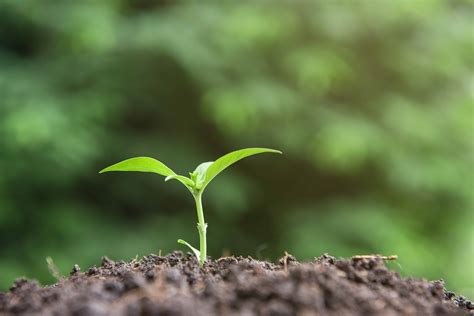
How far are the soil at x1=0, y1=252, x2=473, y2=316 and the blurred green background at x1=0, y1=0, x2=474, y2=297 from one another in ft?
12.0

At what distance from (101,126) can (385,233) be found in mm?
2758

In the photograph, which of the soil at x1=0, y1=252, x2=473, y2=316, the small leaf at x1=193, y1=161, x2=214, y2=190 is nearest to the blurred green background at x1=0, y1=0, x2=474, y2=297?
the small leaf at x1=193, y1=161, x2=214, y2=190

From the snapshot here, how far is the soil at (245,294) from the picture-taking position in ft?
2.87

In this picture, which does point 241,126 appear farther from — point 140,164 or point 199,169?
point 140,164

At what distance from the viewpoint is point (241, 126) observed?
5105 millimetres

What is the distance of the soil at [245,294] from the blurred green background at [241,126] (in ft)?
12.0

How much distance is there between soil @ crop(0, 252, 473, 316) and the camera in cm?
Answer: 88

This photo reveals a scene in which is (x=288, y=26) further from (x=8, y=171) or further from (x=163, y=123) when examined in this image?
(x=8, y=171)

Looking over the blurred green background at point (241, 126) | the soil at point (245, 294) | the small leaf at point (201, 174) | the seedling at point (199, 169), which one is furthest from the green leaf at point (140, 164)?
the blurred green background at point (241, 126)

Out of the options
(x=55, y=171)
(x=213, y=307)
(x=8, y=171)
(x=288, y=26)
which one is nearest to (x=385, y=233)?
(x=288, y=26)

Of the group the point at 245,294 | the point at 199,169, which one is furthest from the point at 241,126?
the point at 245,294

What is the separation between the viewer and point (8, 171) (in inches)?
192

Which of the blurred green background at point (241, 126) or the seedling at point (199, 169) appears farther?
the blurred green background at point (241, 126)

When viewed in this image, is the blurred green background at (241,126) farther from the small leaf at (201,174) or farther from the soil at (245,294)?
the soil at (245,294)
